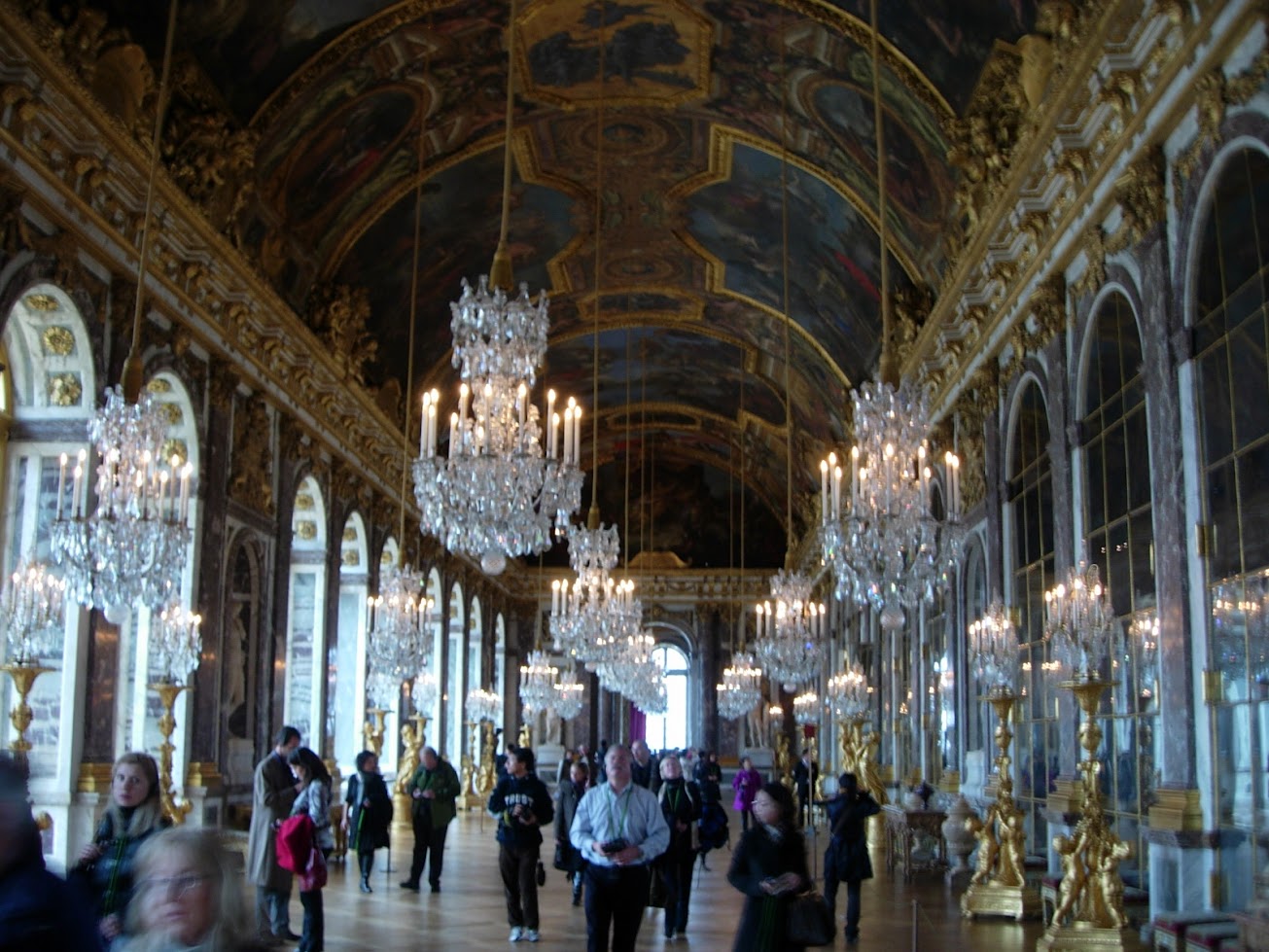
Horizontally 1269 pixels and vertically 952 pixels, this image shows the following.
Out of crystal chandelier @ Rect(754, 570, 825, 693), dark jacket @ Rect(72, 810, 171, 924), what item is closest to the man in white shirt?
dark jacket @ Rect(72, 810, 171, 924)

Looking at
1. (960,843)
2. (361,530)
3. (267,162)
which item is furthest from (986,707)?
(361,530)

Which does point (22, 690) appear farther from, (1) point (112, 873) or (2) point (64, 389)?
(1) point (112, 873)

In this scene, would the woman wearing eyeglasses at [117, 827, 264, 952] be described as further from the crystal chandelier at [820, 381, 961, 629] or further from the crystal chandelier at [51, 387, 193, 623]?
the crystal chandelier at [51, 387, 193, 623]

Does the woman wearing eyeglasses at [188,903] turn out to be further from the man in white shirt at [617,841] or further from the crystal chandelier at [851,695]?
the crystal chandelier at [851,695]

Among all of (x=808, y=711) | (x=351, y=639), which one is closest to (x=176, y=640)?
(x=351, y=639)

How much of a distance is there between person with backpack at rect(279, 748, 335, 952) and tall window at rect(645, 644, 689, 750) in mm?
35146

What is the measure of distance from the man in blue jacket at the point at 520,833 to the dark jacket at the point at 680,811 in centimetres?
105

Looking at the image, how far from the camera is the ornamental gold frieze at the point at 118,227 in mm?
10242

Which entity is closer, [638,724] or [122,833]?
[122,833]

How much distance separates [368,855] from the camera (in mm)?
13039

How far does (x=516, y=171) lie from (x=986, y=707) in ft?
34.0

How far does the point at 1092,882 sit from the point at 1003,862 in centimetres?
266

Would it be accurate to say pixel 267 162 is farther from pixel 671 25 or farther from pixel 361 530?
pixel 361 530

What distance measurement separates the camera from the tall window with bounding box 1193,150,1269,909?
7.85 m
